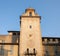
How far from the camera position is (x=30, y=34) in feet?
124

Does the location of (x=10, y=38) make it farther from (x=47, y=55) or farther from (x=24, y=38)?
(x=47, y=55)

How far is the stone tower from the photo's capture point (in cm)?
3659

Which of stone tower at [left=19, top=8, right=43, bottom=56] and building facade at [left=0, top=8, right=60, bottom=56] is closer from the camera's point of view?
stone tower at [left=19, top=8, right=43, bottom=56]

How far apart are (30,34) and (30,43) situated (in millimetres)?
1727

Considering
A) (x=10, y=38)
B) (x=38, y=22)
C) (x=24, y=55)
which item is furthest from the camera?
(x=10, y=38)

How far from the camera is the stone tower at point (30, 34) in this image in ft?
120

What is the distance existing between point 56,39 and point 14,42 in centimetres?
812

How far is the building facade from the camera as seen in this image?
3676cm

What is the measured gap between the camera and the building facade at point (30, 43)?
36763 mm

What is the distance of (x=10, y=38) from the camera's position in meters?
41.8

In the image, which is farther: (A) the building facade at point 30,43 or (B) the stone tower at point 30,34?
(A) the building facade at point 30,43

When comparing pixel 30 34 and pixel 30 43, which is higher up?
pixel 30 34

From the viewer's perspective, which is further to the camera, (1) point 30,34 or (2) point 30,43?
(1) point 30,34

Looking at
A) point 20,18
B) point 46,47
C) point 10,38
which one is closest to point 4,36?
point 10,38
